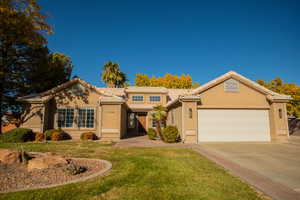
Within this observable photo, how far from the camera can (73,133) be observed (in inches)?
571

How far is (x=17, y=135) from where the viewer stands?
40.1ft

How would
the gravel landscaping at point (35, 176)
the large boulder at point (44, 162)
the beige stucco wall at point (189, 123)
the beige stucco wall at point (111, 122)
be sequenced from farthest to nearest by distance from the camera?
the beige stucco wall at point (111, 122) < the beige stucco wall at point (189, 123) < the large boulder at point (44, 162) < the gravel landscaping at point (35, 176)

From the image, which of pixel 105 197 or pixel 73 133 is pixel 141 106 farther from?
pixel 105 197

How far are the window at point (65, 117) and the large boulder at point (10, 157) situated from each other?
895 centimetres

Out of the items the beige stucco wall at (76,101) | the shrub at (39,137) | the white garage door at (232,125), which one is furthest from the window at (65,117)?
the white garage door at (232,125)

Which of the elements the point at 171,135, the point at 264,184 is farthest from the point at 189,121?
the point at 264,184

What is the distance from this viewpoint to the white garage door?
12234mm

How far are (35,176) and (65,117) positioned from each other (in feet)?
35.5

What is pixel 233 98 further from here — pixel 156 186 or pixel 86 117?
pixel 86 117

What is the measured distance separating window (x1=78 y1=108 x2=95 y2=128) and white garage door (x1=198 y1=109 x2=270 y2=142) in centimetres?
991

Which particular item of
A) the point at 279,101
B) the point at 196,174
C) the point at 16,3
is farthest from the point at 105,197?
the point at 279,101

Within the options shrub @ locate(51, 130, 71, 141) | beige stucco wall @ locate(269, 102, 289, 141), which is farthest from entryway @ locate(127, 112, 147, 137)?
beige stucco wall @ locate(269, 102, 289, 141)

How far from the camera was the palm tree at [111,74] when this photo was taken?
29047 millimetres

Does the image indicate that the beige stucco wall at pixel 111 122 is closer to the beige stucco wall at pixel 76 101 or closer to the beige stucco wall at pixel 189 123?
the beige stucco wall at pixel 76 101
